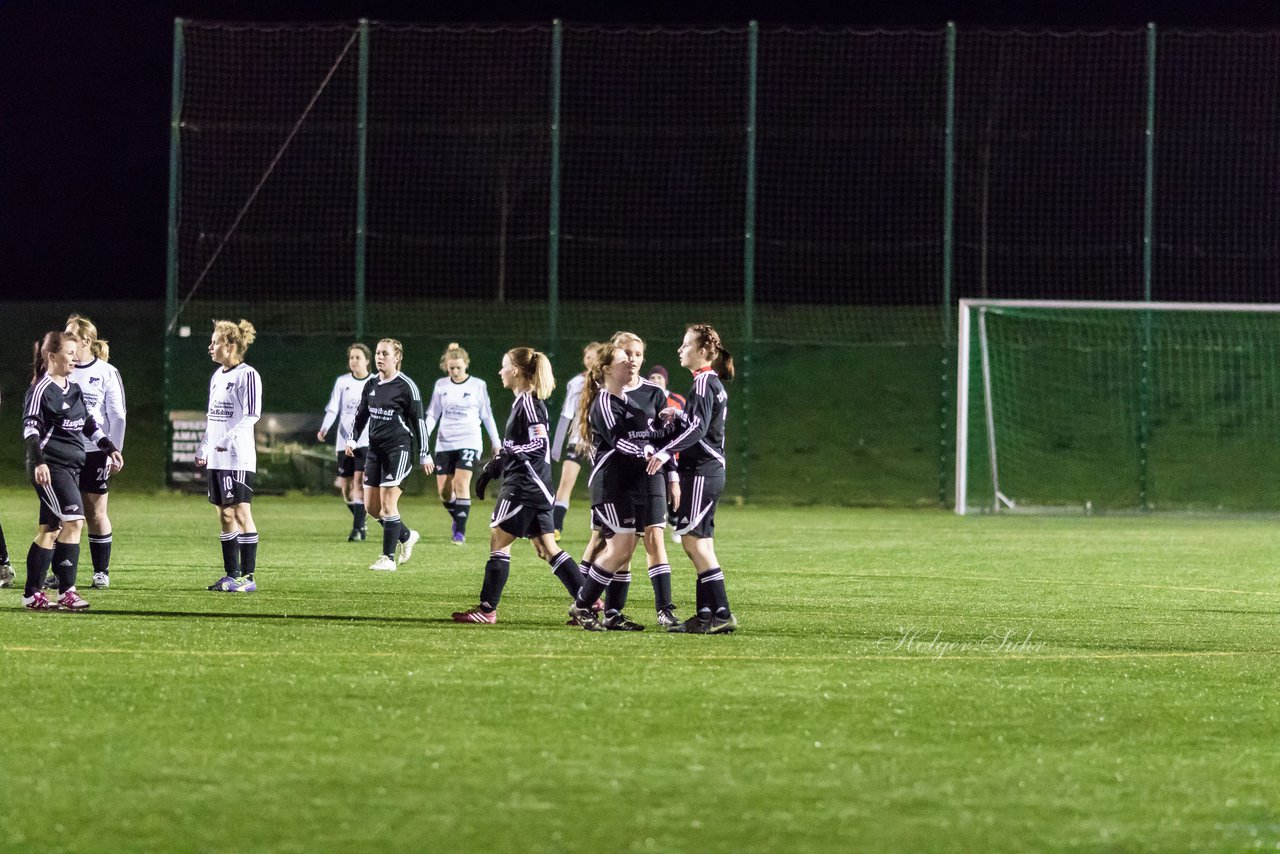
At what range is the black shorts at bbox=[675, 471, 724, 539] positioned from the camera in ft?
31.7

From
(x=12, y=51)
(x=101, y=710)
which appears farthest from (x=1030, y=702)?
(x=12, y=51)

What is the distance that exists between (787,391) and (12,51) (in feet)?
62.5

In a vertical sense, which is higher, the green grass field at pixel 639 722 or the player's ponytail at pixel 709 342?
the player's ponytail at pixel 709 342

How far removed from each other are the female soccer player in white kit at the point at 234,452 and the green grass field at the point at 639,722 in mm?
390

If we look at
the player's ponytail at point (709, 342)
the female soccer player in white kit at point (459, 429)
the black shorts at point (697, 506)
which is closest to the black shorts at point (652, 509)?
the black shorts at point (697, 506)

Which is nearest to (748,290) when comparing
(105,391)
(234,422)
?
(234,422)

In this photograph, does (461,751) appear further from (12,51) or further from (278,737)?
(12,51)

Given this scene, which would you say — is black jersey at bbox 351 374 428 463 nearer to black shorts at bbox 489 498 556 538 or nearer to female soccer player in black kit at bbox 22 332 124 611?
female soccer player in black kit at bbox 22 332 124 611

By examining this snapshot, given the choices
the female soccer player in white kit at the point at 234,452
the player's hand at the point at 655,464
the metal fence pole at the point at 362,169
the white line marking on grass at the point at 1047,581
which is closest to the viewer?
the player's hand at the point at 655,464

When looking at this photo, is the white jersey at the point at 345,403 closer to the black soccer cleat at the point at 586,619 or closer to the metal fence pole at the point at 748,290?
the black soccer cleat at the point at 586,619

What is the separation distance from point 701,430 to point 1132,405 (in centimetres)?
1753

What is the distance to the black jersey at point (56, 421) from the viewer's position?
10180mm

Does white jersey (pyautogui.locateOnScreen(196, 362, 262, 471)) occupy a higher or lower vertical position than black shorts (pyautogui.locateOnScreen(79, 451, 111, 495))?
higher

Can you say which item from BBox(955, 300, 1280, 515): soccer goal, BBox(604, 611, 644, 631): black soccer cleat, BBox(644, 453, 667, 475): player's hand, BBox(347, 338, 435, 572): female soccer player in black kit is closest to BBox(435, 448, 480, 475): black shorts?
BBox(347, 338, 435, 572): female soccer player in black kit
